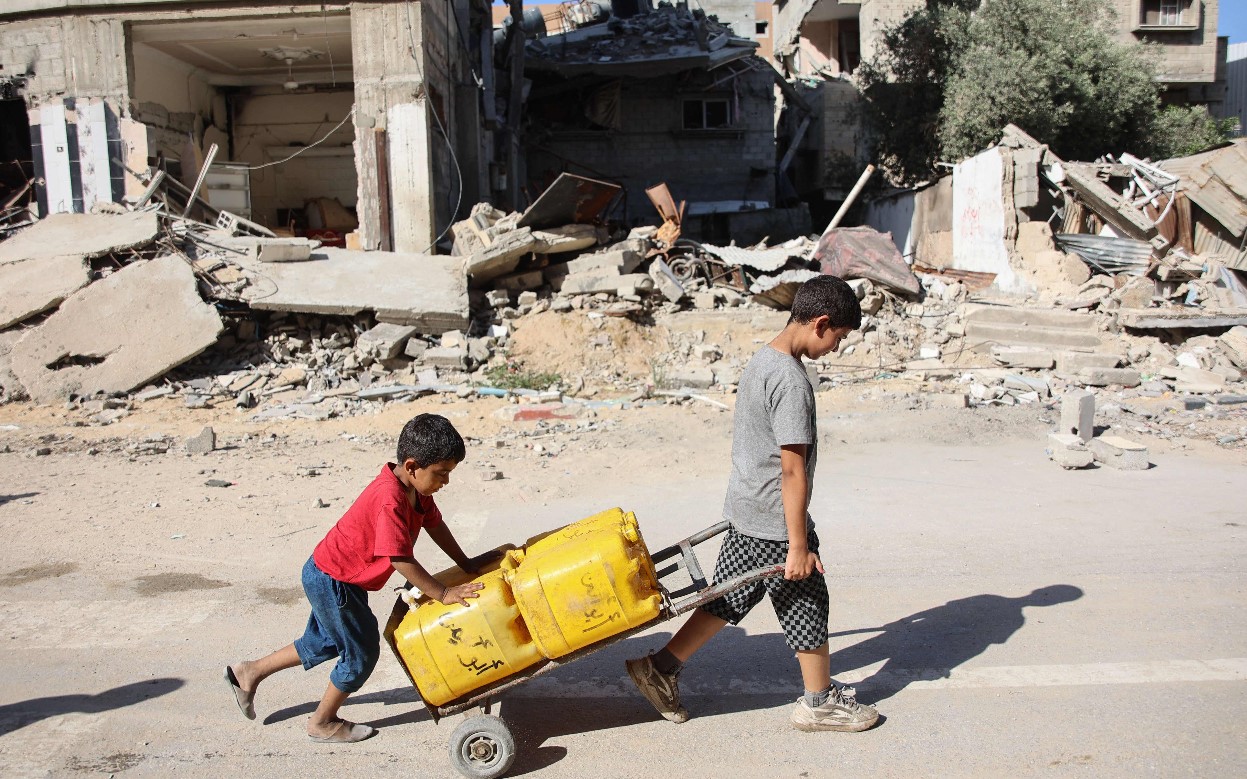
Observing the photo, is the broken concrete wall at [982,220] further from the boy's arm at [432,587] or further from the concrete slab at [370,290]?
the boy's arm at [432,587]

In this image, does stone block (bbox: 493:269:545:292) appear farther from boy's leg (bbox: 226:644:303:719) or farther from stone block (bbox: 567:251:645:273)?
boy's leg (bbox: 226:644:303:719)

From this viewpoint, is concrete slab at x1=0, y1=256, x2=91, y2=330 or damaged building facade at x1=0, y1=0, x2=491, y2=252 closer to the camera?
concrete slab at x1=0, y1=256, x2=91, y2=330

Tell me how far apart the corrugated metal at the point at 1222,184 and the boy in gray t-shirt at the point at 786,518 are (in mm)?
12452

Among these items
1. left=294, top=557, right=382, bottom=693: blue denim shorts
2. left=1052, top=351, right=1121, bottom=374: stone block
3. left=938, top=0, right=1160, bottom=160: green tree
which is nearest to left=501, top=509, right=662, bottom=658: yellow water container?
left=294, top=557, right=382, bottom=693: blue denim shorts

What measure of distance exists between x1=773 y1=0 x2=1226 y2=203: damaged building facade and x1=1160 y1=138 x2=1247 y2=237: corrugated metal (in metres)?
10.00

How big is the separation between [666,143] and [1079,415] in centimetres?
1801

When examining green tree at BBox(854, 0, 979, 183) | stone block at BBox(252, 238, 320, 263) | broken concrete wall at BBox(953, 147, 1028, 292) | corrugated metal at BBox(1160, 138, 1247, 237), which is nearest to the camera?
Result: stone block at BBox(252, 238, 320, 263)

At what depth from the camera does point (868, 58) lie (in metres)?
23.0

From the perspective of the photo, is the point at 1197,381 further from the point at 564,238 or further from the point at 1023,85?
the point at 1023,85

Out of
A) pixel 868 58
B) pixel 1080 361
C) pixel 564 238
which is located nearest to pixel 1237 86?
pixel 868 58

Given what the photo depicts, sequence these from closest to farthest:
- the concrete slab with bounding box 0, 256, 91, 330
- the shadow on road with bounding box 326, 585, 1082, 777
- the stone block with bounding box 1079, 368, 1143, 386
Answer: the shadow on road with bounding box 326, 585, 1082, 777, the stone block with bounding box 1079, 368, 1143, 386, the concrete slab with bounding box 0, 256, 91, 330

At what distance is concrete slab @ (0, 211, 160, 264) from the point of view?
1097 centimetres

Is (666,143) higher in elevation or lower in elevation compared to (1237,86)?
lower

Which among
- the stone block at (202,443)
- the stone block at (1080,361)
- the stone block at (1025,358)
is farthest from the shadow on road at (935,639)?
the stone block at (1025,358)
